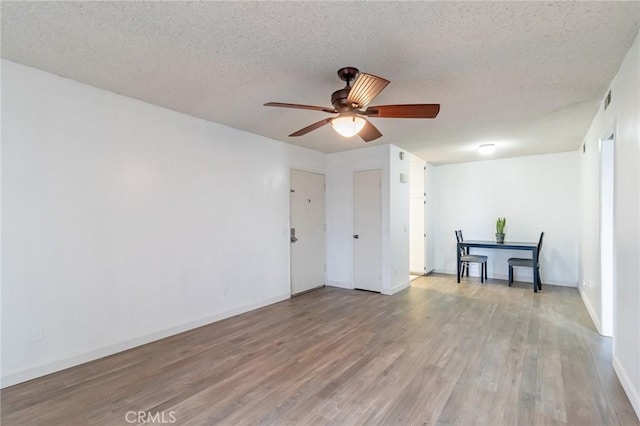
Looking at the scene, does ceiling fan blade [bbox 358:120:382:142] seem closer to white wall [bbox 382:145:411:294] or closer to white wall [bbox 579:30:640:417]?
white wall [bbox 579:30:640:417]

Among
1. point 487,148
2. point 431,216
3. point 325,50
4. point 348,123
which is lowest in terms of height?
point 431,216

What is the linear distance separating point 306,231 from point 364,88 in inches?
141

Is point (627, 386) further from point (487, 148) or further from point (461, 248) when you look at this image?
point (461, 248)

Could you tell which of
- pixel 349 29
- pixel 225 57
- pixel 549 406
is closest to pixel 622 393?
pixel 549 406

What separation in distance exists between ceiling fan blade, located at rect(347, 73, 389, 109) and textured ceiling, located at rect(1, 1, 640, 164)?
0.30 meters

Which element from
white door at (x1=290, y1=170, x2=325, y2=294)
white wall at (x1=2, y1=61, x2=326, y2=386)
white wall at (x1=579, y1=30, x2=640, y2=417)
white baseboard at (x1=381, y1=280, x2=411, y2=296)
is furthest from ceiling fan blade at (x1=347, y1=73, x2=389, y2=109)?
white baseboard at (x1=381, y1=280, x2=411, y2=296)

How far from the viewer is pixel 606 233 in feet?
10.9

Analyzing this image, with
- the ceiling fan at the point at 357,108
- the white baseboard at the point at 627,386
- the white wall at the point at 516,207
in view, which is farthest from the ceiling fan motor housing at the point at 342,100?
the white wall at the point at 516,207

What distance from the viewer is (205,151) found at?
3.94m

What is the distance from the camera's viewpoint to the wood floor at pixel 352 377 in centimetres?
209

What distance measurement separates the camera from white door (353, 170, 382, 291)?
211 inches

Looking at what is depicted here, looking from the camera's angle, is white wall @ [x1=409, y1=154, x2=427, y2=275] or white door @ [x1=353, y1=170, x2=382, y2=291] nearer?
white door @ [x1=353, y1=170, x2=382, y2=291]

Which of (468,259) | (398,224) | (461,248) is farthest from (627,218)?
(461,248)

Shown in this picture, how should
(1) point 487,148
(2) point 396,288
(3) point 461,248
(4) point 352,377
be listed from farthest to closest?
(3) point 461,248, (2) point 396,288, (1) point 487,148, (4) point 352,377
